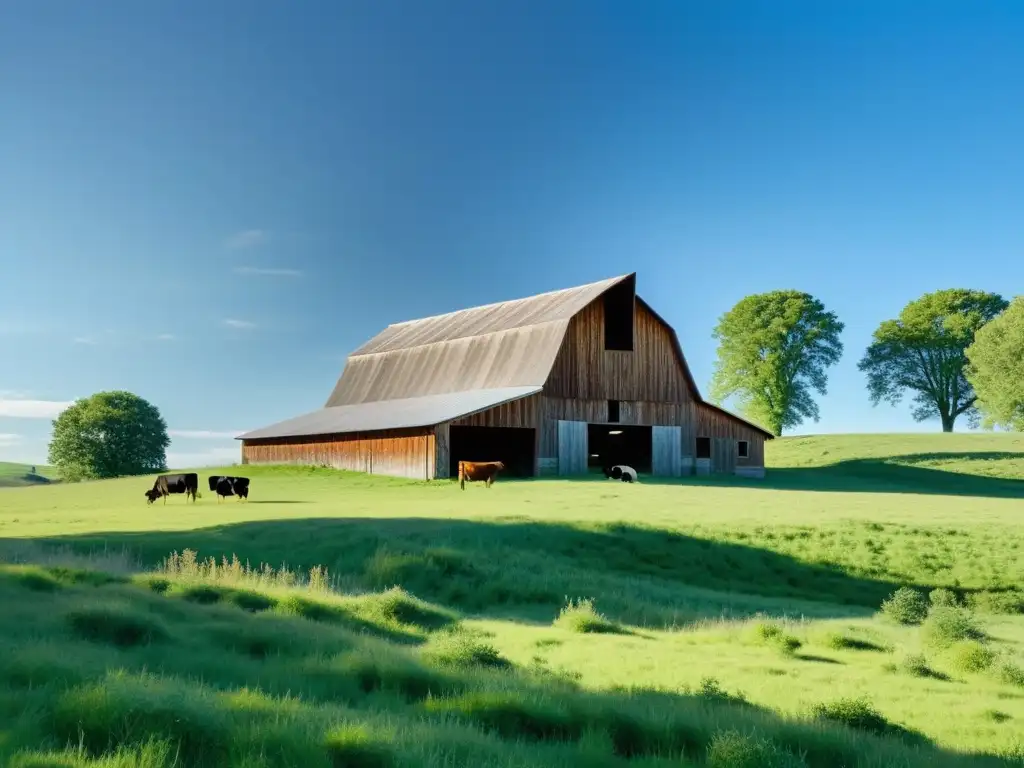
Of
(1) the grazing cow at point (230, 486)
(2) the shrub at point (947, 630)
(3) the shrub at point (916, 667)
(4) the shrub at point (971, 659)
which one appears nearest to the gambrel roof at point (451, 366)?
(1) the grazing cow at point (230, 486)

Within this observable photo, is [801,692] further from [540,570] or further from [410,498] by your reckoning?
[410,498]

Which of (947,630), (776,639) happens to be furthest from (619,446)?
(776,639)

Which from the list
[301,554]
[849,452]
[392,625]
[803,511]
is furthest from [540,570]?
[849,452]

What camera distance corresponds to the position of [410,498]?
138 feet

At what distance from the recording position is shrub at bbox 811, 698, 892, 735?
11.5m

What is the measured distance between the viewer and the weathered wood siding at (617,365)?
56.3 meters

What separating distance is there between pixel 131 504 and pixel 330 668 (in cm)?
3487

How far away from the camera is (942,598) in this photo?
2595 centimetres

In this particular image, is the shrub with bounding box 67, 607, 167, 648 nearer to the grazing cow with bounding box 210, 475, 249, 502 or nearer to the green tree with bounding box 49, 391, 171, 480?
the grazing cow with bounding box 210, 475, 249, 502

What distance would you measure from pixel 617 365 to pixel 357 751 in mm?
50537

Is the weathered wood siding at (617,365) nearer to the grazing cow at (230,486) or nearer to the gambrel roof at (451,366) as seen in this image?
the gambrel roof at (451,366)

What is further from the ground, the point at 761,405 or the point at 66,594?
the point at 761,405

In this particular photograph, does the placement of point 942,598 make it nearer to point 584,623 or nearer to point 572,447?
point 584,623

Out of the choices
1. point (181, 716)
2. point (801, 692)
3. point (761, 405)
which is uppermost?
point (761, 405)
